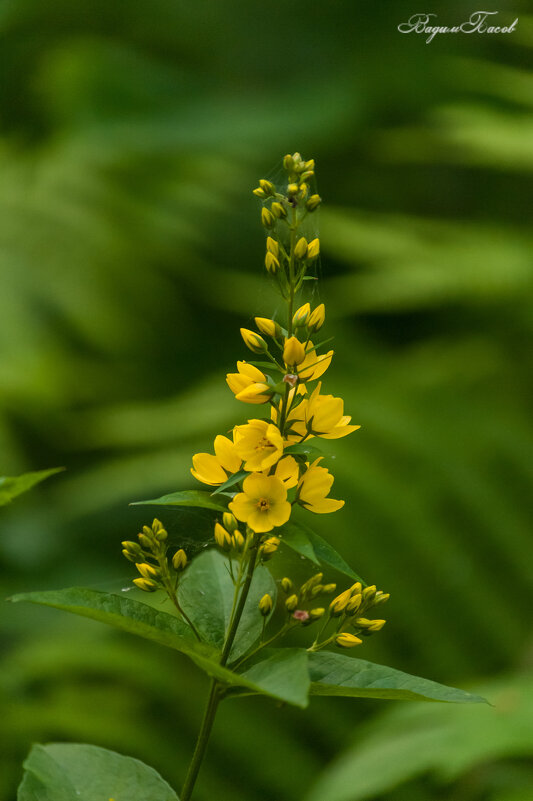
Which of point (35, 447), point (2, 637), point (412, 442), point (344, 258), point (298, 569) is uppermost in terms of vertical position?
point (298, 569)

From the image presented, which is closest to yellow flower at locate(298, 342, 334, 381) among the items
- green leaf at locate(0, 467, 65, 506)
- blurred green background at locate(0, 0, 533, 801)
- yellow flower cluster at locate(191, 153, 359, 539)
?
yellow flower cluster at locate(191, 153, 359, 539)

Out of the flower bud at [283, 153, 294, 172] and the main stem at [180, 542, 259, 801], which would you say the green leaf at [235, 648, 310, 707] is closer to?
the main stem at [180, 542, 259, 801]

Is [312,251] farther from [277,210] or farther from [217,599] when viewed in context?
[217,599]

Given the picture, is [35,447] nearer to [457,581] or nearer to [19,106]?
[457,581]

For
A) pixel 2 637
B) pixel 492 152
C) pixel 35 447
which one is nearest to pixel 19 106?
pixel 35 447

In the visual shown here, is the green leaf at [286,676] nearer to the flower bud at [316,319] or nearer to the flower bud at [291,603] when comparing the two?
the flower bud at [291,603]

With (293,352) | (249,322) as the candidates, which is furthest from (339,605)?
(249,322)

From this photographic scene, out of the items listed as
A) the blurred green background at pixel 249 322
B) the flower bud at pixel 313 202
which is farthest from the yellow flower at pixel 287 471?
the blurred green background at pixel 249 322
